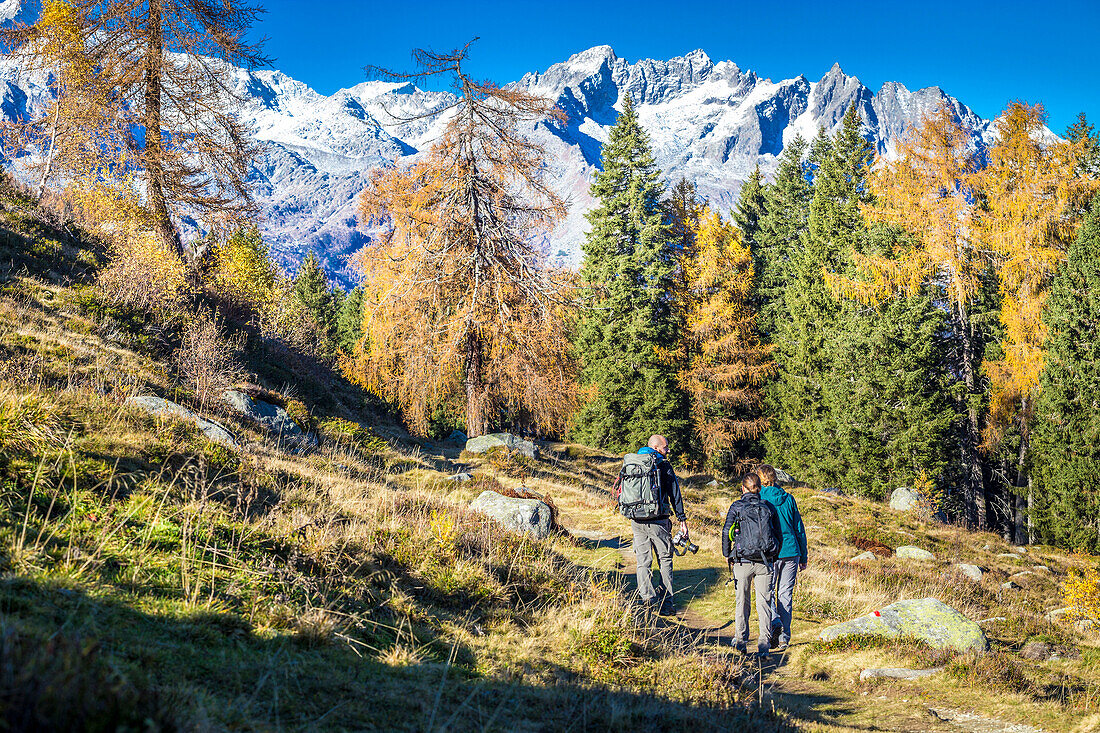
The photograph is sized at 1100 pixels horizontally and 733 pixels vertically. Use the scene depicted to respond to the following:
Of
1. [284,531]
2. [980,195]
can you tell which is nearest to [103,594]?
[284,531]

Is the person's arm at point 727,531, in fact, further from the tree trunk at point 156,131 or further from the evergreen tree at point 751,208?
the evergreen tree at point 751,208

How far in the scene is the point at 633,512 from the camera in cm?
729

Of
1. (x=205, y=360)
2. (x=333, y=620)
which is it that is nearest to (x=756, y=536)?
(x=333, y=620)

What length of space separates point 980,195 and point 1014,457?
967cm

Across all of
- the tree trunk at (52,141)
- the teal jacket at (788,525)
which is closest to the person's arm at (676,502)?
the teal jacket at (788,525)

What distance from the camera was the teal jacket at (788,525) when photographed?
6816mm

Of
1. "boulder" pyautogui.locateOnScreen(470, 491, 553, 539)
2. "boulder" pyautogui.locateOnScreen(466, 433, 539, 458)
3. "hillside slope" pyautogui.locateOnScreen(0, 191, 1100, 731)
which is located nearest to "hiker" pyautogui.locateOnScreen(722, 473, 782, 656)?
"hillside slope" pyautogui.locateOnScreen(0, 191, 1100, 731)

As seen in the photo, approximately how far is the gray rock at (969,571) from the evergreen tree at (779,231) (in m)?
18.5

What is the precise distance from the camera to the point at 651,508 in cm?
715

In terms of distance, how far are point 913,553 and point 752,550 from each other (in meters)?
9.97

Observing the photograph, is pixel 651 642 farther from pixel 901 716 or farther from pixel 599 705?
pixel 901 716

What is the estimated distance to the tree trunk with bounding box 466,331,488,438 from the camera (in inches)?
674

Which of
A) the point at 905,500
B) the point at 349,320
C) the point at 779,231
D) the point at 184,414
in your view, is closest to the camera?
the point at 184,414

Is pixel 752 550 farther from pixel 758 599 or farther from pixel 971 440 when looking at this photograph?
pixel 971 440
